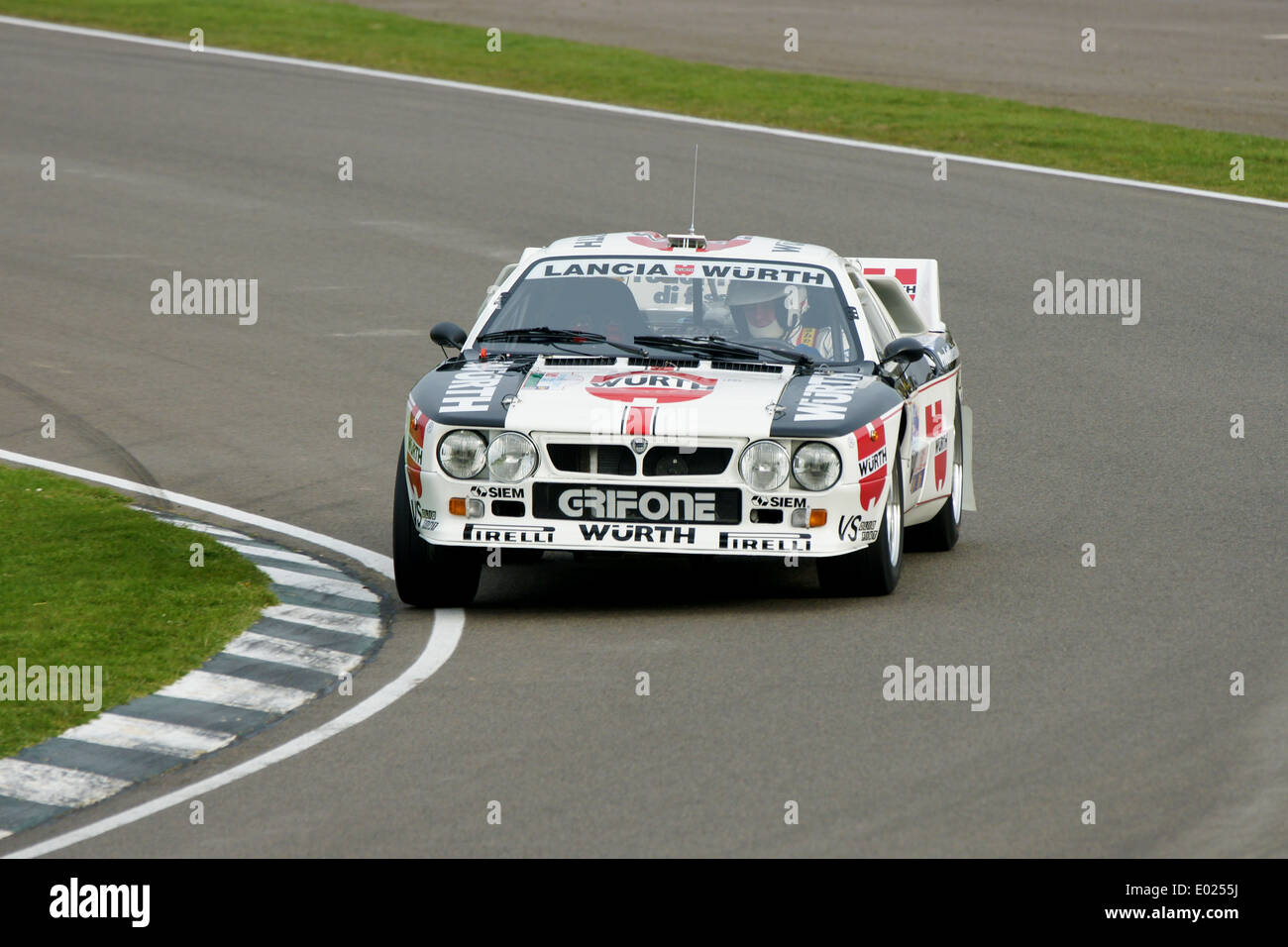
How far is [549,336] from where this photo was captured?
1036 cm

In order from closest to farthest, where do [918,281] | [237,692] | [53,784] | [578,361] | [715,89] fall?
[53,784] → [237,692] → [578,361] → [918,281] → [715,89]

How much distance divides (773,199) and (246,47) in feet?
41.1

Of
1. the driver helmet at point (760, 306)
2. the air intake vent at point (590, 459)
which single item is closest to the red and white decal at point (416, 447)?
the air intake vent at point (590, 459)

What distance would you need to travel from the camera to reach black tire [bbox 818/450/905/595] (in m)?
9.59

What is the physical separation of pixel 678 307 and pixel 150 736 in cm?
366

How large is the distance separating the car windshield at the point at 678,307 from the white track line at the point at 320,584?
136 cm

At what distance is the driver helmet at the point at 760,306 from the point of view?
10430 millimetres

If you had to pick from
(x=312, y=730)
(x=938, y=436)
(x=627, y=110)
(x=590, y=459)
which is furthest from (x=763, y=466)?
(x=627, y=110)

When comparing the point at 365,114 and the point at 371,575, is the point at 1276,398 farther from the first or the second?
the point at 365,114

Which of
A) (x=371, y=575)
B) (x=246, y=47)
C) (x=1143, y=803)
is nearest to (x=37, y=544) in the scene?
(x=371, y=575)

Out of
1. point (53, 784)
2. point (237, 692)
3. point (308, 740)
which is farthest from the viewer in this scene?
point (237, 692)

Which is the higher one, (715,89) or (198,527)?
(715,89)

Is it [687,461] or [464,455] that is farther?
[464,455]

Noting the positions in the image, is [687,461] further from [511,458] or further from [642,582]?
[642,582]
